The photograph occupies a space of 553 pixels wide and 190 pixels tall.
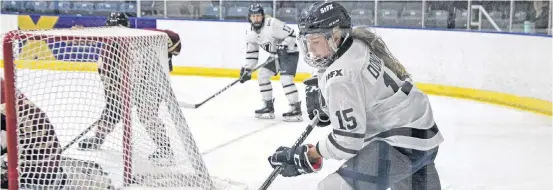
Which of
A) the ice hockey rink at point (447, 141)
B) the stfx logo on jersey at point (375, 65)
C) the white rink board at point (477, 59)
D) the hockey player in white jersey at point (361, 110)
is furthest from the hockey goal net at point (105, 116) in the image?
the white rink board at point (477, 59)

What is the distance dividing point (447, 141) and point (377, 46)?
98.1 inches

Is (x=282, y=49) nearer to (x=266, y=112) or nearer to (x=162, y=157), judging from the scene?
(x=266, y=112)

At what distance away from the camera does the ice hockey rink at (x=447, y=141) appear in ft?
11.5

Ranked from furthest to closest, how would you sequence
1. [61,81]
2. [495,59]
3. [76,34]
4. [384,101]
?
1. [495,59]
2. [61,81]
3. [76,34]
4. [384,101]

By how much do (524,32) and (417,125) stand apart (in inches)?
163

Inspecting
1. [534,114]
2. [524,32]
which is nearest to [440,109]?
[534,114]

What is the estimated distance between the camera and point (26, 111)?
Result: 2297mm

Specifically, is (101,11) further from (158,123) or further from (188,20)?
(158,123)

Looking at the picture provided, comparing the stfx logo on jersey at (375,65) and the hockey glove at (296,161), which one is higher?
the stfx logo on jersey at (375,65)

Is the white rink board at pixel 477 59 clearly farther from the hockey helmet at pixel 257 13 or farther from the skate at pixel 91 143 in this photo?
the skate at pixel 91 143

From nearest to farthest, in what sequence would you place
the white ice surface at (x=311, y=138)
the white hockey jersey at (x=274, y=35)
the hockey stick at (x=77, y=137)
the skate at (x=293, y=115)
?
1. the hockey stick at (x=77, y=137)
2. the white ice surface at (x=311, y=138)
3. the skate at (x=293, y=115)
4. the white hockey jersey at (x=274, y=35)

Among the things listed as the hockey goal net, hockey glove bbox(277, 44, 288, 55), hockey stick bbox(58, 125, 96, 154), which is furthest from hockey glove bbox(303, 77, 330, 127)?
hockey glove bbox(277, 44, 288, 55)

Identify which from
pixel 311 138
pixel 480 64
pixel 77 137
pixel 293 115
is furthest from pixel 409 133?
pixel 480 64

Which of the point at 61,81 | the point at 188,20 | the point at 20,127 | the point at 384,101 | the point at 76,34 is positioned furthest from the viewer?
the point at 188,20
